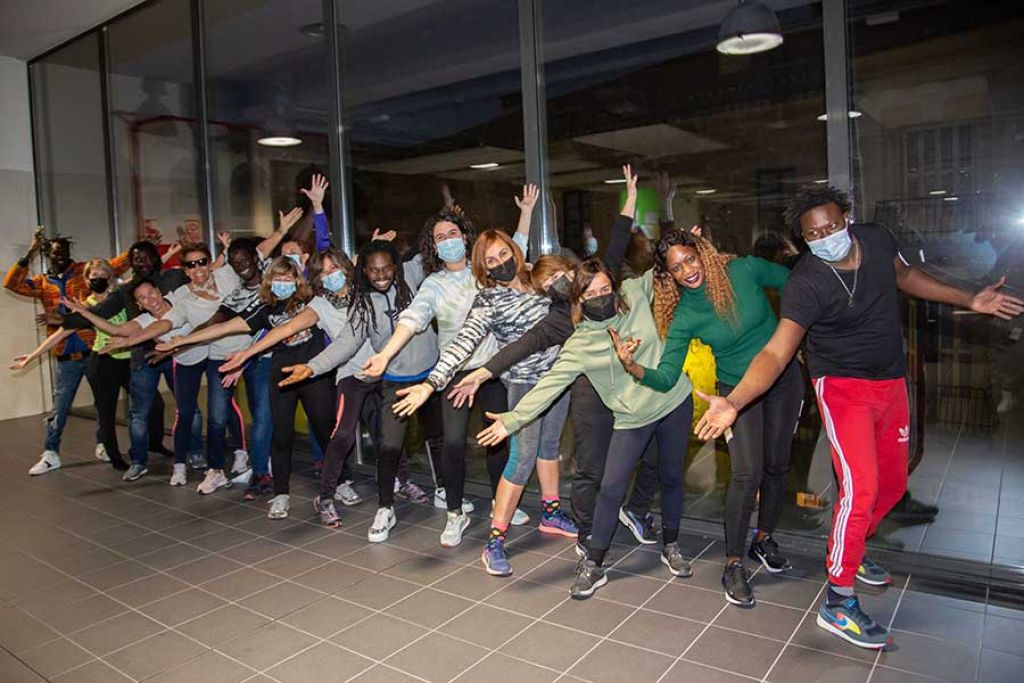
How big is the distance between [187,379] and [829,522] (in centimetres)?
424

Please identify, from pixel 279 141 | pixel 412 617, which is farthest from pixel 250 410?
pixel 412 617

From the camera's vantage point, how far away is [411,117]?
18.1ft

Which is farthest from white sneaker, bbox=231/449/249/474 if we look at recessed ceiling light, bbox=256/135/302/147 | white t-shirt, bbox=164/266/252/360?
recessed ceiling light, bbox=256/135/302/147

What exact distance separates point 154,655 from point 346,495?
1976mm

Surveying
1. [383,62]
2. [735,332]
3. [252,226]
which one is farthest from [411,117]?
[735,332]

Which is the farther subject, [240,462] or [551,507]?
[240,462]

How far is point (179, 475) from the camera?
567cm

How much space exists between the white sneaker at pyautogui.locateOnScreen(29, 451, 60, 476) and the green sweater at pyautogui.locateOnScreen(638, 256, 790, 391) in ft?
17.1

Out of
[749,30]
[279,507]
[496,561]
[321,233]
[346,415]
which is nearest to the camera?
[496,561]

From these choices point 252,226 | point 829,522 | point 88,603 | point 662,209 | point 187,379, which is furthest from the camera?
point 252,226

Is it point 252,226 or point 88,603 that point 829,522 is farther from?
point 252,226

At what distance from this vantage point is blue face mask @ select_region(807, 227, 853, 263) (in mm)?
2912

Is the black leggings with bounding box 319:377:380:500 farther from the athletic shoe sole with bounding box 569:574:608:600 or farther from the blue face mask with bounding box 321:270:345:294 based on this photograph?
the athletic shoe sole with bounding box 569:574:608:600

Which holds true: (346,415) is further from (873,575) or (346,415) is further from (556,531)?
(873,575)
